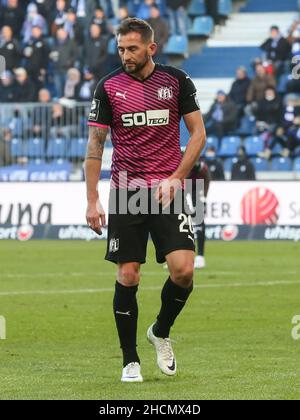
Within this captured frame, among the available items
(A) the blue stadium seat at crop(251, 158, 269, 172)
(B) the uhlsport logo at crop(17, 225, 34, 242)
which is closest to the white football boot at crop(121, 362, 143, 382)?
(B) the uhlsport logo at crop(17, 225, 34, 242)

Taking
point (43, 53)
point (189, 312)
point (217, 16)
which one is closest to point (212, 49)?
point (217, 16)

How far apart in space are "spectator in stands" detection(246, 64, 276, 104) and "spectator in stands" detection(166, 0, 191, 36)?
4.70 m

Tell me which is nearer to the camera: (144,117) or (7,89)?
(144,117)

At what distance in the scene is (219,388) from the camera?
8.29 m

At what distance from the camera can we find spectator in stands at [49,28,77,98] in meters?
31.4

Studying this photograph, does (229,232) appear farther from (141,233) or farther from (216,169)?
(141,233)

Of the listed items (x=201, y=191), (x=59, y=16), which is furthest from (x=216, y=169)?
(x=59, y=16)

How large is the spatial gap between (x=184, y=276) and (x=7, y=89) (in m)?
22.3

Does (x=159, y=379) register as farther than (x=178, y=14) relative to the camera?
No

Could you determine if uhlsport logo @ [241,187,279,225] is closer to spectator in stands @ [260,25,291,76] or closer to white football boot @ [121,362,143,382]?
spectator in stands @ [260,25,291,76]

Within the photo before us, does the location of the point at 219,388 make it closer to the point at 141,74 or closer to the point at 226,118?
the point at 141,74

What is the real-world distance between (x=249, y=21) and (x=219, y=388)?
2704 cm

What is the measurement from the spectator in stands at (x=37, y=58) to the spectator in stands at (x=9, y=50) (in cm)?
25

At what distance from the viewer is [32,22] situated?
33031mm
